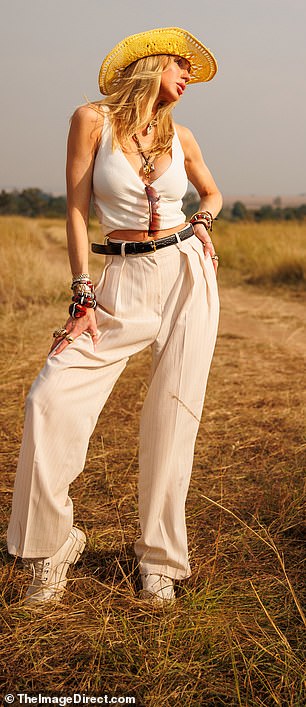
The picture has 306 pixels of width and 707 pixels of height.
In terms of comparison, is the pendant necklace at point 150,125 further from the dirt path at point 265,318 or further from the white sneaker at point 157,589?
the dirt path at point 265,318

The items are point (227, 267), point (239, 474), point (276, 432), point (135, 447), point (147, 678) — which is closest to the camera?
point (147, 678)

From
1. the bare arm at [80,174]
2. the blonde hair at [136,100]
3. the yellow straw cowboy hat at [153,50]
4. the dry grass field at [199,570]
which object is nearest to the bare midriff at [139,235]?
the bare arm at [80,174]

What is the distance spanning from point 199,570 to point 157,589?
0.20 meters

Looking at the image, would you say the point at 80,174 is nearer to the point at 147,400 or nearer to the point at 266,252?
the point at 147,400

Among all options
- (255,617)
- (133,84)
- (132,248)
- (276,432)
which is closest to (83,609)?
(255,617)

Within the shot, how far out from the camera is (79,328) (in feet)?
7.39

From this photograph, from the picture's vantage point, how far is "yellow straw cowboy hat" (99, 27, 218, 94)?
2.34m

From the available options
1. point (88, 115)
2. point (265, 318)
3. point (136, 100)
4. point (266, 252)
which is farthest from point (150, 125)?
point (266, 252)

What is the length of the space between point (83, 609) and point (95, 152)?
4.58ft

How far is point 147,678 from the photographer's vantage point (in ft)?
6.68

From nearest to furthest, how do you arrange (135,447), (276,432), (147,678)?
(147,678), (135,447), (276,432)

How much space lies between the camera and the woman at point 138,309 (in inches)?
86.8

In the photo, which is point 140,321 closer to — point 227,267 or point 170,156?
point 170,156

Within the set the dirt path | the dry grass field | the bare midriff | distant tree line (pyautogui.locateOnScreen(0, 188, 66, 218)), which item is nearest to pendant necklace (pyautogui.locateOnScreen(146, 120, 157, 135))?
the bare midriff
